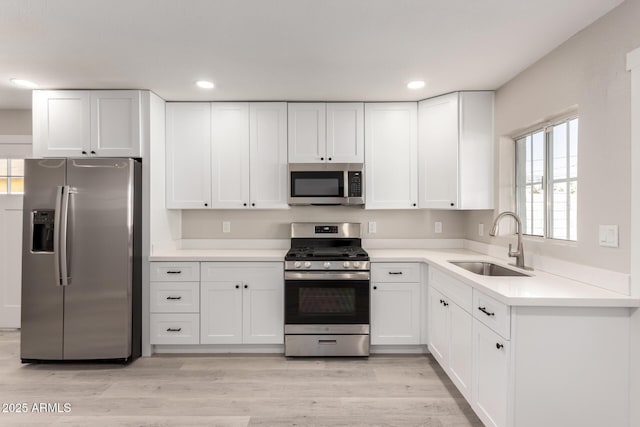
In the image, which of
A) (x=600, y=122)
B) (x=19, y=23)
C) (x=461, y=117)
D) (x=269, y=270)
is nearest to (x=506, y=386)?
(x=600, y=122)

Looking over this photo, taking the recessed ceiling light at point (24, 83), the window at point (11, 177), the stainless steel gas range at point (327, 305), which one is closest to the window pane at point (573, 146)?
the stainless steel gas range at point (327, 305)

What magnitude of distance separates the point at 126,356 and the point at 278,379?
132cm

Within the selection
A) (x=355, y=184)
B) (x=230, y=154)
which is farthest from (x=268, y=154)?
(x=355, y=184)

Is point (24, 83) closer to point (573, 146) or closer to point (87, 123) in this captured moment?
point (87, 123)

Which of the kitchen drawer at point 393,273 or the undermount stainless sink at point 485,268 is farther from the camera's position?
the kitchen drawer at point 393,273

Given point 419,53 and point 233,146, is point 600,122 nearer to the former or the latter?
point 419,53

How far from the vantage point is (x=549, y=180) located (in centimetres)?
258

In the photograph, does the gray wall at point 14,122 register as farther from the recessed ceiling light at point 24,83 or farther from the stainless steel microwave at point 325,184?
the stainless steel microwave at point 325,184

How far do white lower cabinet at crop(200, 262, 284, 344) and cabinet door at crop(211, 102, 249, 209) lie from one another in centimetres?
70

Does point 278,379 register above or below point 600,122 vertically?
below

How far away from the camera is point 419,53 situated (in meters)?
2.42

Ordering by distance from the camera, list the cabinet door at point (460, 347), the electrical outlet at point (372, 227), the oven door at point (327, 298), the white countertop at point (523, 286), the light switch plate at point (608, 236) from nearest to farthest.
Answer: the white countertop at point (523, 286) < the light switch plate at point (608, 236) < the cabinet door at point (460, 347) < the oven door at point (327, 298) < the electrical outlet at point (372, 227)

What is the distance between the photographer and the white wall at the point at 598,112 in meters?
1.78

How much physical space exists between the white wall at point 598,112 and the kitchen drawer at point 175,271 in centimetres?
275
